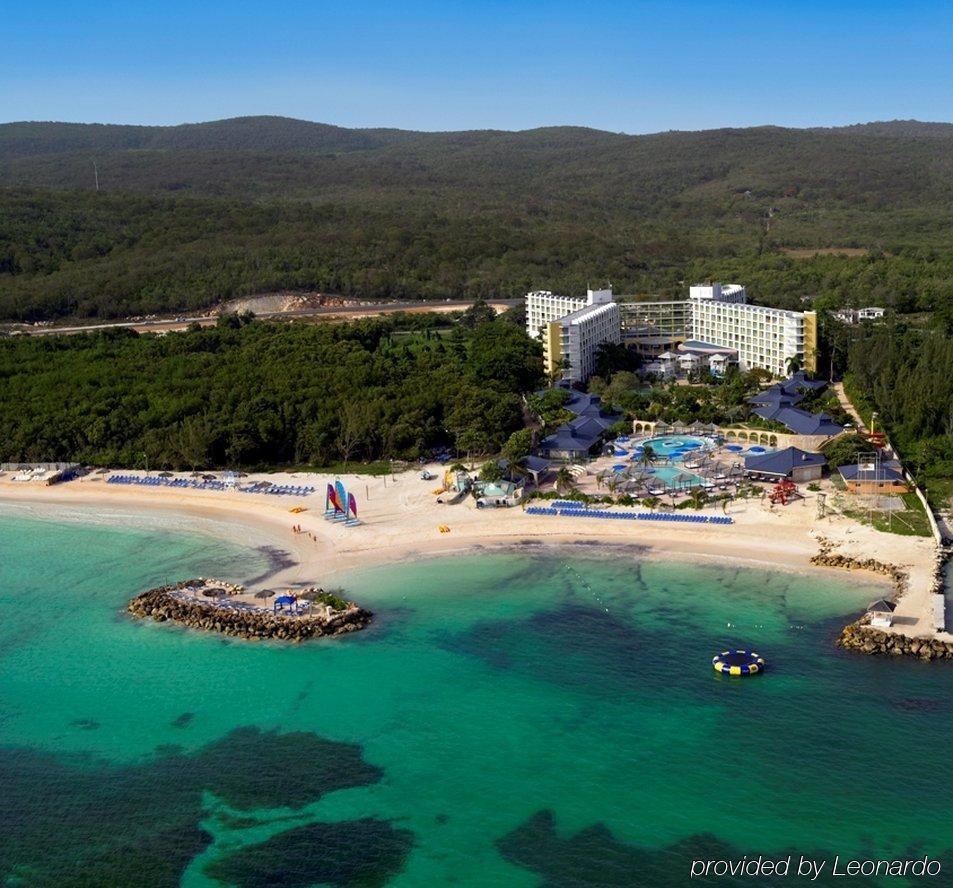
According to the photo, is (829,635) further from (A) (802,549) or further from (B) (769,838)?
(B) (769,838)

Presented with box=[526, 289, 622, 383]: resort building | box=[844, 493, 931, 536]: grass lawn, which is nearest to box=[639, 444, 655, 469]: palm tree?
box=[844, 493, 931, 536]: grass lawn

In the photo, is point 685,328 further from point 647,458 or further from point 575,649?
point 575,649

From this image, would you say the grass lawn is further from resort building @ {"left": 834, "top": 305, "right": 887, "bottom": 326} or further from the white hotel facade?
resort building @ {"left": 834, "top": 305, "right": 887, "bottom": 326}

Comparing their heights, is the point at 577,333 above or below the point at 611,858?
above

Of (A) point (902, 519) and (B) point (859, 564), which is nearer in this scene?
(B) point (859, 564)

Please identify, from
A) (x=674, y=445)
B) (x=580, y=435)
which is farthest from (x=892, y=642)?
(x=580, y=435)

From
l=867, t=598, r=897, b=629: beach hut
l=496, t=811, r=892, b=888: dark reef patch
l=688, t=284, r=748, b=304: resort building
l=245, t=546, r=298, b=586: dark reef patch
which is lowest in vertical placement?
l=496, t=811, r=892, b=888: dark reef patch

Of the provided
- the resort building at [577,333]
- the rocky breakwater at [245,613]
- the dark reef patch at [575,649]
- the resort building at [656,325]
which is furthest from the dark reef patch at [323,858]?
the resort building at [656,325]

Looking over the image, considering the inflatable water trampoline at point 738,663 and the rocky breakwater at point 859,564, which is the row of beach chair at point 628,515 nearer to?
the rocky breakwater at point 859,564
